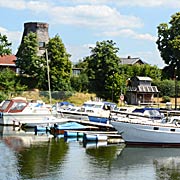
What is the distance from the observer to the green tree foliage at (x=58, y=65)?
83000 millimetres

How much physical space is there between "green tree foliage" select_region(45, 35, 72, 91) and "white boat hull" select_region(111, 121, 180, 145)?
4193 centimetres

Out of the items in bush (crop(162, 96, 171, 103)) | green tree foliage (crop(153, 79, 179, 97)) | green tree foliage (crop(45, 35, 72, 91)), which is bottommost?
bush (crop(162, 96, 171, 103))

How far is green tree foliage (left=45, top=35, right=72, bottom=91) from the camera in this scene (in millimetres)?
83000

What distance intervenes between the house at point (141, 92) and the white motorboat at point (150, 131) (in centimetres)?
4808

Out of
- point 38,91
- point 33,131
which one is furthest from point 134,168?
point 38,91

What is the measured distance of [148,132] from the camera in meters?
41.1

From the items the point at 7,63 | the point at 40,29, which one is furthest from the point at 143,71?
the point at 7,63

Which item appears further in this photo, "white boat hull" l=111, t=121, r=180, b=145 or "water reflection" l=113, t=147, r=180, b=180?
"white boat hull" l=111, t=121, r=180, b=145

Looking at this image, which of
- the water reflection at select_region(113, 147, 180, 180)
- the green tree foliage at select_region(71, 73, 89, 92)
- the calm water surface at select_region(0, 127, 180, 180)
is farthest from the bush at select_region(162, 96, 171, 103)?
the water reflection at select_region(113, 147, 180, 180)

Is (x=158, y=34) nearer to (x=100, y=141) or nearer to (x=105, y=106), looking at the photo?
(x=105, y=106)

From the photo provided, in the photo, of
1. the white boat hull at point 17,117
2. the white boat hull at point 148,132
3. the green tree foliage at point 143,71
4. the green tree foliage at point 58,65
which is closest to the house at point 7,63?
the green tree foliage at point 58,65

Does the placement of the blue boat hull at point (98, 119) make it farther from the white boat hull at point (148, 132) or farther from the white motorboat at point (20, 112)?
the white boat hull at point (148, 132)

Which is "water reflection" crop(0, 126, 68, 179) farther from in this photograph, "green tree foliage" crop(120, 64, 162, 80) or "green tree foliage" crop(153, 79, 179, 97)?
"green tree foliage" crop(120, 64, 162, 80)

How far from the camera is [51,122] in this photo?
178ft
